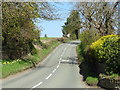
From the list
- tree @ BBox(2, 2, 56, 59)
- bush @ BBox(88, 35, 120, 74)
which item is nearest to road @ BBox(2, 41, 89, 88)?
bush @ BBox(88, 35, 120, 74)

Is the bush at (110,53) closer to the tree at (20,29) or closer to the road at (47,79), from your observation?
the road at (47,79)

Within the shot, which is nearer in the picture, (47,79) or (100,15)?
(47,79)

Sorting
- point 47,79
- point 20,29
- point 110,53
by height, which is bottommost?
point 47,79

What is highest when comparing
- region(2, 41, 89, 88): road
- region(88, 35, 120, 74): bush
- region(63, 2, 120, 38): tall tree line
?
region(63, 2, 120, 38): tall tree line

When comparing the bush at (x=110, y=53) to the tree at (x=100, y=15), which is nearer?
the bush at (x=110, y=53)

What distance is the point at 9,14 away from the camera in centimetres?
1650

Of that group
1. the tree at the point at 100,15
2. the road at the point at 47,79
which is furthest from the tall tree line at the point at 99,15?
the road at the point at 47,79

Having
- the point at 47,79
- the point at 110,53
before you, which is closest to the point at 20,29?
the point at 47,79

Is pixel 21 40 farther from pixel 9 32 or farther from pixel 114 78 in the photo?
pixel 114 78

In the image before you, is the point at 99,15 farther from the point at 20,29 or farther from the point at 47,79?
the point at 47,79

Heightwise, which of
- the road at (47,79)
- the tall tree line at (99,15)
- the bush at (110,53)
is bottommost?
the road at (47,79)

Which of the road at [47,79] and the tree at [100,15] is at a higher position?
the tree at [100,15]

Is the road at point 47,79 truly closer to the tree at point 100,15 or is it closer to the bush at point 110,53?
the bush at point 110,53

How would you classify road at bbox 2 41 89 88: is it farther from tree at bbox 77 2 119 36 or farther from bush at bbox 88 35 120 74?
tree at bbox 77 2 119 36
